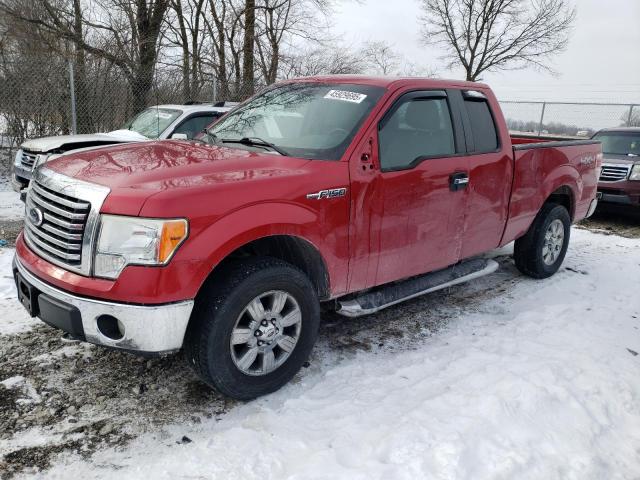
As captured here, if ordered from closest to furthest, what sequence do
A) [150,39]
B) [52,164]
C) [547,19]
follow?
[52,164] < [150,39] < [547,19]

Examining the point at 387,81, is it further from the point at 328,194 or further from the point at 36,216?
the point at 36,216

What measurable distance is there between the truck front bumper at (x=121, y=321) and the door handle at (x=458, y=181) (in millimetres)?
2238

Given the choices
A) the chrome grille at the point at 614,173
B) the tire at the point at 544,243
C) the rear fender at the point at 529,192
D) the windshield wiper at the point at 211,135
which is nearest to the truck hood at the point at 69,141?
the windshield wiper at the point at 211,135

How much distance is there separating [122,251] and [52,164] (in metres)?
1.08

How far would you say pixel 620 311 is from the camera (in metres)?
4.77

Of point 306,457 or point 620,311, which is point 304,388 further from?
point 620,311

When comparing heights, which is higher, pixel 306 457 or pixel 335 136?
pixel 335 136

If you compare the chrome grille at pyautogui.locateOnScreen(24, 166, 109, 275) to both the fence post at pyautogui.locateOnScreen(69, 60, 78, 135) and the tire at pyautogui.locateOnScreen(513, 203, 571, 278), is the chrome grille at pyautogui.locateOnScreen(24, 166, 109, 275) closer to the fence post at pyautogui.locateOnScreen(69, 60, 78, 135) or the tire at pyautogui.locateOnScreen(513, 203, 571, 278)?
the tire at pyautogui.locateOnScreen(513, 203, 571, 278)

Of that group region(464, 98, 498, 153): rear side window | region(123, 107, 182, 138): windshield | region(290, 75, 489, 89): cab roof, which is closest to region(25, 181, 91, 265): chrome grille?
region(290, 75, 489, 89): cab roof

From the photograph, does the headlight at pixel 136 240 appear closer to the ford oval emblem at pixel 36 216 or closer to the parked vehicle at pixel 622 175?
the ford oval emblem at pixel 36 216

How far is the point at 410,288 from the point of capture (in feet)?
13.1

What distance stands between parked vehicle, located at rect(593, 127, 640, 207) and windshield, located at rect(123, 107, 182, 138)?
6.98 metres

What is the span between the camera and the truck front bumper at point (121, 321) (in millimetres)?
2561

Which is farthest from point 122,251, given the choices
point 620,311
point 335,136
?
point 620,311
